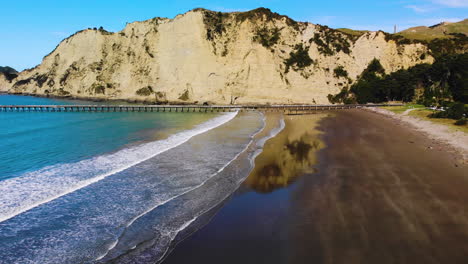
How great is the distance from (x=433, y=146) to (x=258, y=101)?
154ft

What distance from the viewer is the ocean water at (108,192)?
914 cm

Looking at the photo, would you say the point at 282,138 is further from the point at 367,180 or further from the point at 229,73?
the point at 229,73

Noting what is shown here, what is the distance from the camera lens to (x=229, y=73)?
70312mm

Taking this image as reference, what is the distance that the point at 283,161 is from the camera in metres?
18.9

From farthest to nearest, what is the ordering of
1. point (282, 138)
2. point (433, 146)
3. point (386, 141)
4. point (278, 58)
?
1. point (278, 58)
2. point (282, 138)
3. point (386, 141)
4. point (433, 146)

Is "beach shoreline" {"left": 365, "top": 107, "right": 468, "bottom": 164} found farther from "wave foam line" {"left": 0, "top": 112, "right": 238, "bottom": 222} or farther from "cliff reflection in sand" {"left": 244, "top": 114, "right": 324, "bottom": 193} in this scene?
"wave foam line" {"left": 0, "top": 112, "right": 238, "bottom": 222}

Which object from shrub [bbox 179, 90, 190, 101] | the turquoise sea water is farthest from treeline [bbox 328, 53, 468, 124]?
the turquoise sea water

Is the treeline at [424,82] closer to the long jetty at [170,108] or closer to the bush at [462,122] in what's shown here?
the long jetty at [170,108]

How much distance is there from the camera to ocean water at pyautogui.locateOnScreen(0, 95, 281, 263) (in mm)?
9141

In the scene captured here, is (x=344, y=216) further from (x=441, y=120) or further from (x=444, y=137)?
(x=441, y=120)

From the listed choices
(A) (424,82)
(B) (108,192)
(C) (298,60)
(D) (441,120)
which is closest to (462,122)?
(D) (441,120)

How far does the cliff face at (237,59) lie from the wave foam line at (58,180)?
49.5 m

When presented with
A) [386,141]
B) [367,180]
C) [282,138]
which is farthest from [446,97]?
[367,180]

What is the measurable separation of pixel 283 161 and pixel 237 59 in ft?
183
